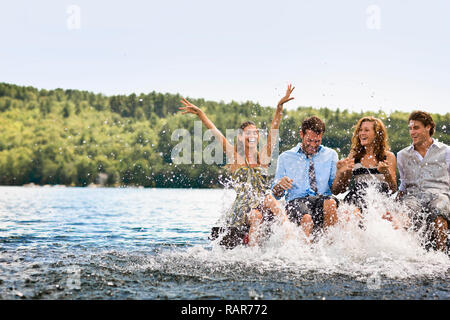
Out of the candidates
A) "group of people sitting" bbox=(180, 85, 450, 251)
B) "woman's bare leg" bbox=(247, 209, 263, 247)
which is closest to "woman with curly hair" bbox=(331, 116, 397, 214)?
"group of people sitting" bbox=(180, 85, 450, 251)

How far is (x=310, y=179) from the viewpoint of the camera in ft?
23.8

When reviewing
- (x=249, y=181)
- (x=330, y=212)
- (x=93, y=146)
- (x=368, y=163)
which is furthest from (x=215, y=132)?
(x=93, y=146)

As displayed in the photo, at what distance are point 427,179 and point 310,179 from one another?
1.82 metres

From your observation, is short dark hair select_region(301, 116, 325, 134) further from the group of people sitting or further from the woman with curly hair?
the woman with curly hair

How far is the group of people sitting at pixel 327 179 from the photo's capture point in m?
7.04

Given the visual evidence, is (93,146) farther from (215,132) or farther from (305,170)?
(305,170)

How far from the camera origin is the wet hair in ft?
23.3

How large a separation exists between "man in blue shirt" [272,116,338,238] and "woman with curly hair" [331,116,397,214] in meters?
0.24

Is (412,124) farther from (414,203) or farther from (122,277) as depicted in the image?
(122,277)

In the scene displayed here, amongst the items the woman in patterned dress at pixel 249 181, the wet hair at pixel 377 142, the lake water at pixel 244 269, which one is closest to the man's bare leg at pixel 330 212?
the lake water at pixel 244 269

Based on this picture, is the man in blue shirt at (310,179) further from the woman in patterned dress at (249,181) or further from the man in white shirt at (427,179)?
the man in white shirt at (427,179)

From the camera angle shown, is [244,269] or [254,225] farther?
[254,225]

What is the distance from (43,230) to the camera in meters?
12.1

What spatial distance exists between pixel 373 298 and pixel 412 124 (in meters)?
3.39
